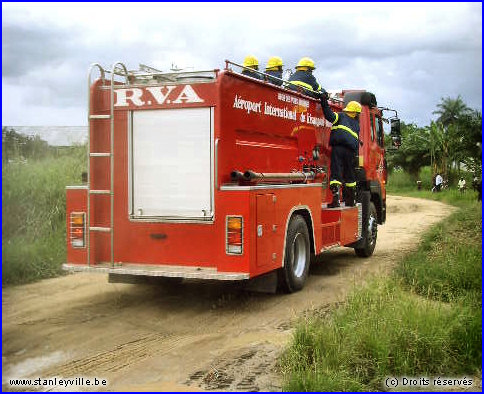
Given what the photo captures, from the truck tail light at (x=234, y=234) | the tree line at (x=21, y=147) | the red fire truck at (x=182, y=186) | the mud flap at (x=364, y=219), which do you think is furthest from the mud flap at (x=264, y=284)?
the tree line at (x=21, y=147)

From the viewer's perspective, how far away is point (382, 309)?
5.81 meters

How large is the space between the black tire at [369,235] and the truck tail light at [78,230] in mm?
5829

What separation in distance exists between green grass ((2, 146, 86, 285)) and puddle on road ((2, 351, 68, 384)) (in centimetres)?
391

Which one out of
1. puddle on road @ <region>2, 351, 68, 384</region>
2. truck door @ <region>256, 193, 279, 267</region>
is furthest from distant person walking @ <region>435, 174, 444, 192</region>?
puddle on road @ <region>2, 351, 68, 384</region>

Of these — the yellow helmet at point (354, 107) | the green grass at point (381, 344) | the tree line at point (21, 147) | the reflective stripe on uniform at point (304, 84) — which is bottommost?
the green grass at point (381, 344)

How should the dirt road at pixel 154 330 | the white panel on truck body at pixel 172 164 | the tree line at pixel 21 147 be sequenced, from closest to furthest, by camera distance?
the dirt road at pixel 154 330 < the white panel on truck body at pixel 172 164 < the tree line at pixel 21 147

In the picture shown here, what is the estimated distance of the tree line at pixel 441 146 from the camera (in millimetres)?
31031

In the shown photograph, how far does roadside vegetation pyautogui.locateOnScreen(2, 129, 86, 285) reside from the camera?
9.84 meters

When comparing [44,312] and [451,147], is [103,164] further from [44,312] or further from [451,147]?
[451,147]

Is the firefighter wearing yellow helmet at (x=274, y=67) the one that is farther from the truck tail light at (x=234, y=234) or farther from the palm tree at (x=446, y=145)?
the palm tree at (x=446, y=145)

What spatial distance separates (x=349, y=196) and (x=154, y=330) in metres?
5.17

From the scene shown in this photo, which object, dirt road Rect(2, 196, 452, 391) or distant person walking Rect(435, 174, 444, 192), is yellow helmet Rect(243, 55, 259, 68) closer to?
dirt road Rect(2, 196, 452, 391)

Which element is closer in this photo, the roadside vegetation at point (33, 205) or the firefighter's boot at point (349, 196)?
the roadside vegetation at point (33, 205)

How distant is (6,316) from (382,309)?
429 cm
